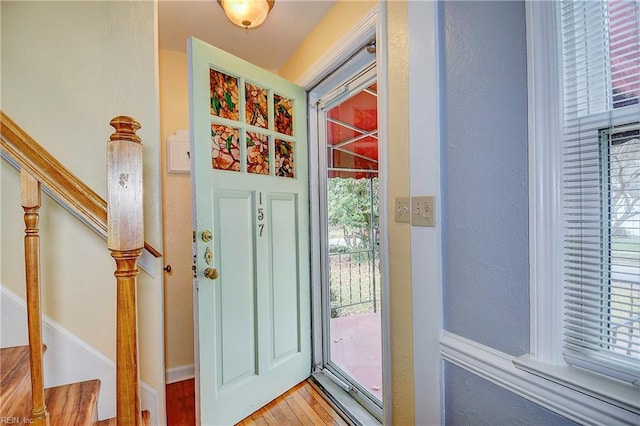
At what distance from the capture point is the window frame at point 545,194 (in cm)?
78

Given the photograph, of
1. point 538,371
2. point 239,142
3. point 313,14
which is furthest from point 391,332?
point 313,14

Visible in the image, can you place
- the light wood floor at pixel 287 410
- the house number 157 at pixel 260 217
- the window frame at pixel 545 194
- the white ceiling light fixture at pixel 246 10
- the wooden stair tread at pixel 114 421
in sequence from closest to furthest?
the window frame at pixel 545 194
the wooden stair tread at pixel 114 421
the white ceiling light fixture at pixel 246 10
the light wood floor at pixel 287 410
the house number 157 at pixel 260 217

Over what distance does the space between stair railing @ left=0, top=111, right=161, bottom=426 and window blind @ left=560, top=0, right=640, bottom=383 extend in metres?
1.19

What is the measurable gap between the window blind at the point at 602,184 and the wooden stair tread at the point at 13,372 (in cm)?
160

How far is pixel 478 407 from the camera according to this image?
975 millimetres

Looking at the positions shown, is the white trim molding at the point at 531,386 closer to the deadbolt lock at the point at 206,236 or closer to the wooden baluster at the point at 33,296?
the deadbolt lock at the point at 206,236

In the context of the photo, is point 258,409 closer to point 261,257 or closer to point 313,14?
point 261,257

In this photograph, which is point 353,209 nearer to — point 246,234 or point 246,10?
point 246,234

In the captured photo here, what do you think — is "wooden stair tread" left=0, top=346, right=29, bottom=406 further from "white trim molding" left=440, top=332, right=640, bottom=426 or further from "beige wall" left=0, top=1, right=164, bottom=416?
"white trim molding" left=440, top=332, right=640, bottom=426

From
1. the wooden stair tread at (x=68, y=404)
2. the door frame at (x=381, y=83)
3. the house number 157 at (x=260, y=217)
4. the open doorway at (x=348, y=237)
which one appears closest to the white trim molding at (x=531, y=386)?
the door frame at (x=381, y=83)

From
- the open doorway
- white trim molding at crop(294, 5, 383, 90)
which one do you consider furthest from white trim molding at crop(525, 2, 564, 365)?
the open doorway

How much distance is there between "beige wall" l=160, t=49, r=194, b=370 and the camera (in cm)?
222

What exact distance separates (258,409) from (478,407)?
1.30 meters

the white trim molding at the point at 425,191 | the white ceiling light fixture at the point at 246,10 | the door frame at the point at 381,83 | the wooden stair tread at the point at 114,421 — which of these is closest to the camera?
the white trim molding at the point at 425,191
